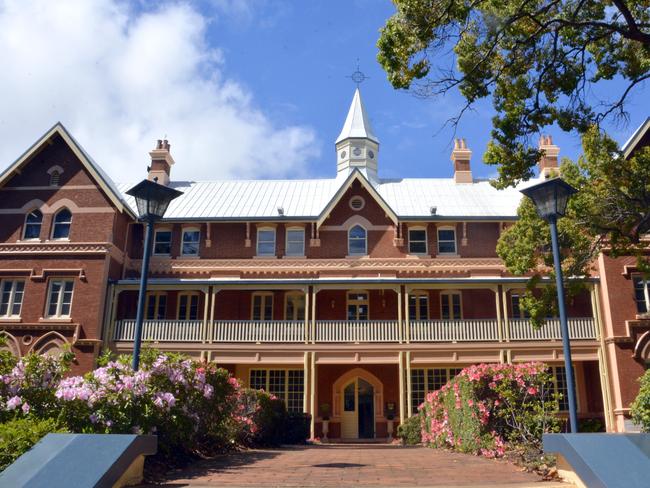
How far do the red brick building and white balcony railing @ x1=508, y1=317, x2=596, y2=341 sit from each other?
0.06m

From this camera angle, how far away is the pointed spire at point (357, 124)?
35.3 metres

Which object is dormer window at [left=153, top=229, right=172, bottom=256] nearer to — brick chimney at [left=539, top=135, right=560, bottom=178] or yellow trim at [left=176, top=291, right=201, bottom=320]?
yellow trim at [left=176, top=291, right=201, bottom=320]

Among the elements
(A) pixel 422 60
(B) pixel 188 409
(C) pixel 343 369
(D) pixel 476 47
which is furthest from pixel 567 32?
(C) pixel 343 369

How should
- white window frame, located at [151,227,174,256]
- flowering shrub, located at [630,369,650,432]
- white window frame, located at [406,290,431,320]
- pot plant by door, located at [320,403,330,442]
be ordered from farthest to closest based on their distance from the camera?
white window frame, located at [151,227,174,256], white window frame, located at [406,290,431,320], pot plant by door, located at [320,403,330,442], flowering shrub, located at [630,369,650,432]

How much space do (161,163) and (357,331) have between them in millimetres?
15150

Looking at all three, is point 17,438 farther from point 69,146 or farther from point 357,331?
point 69,146

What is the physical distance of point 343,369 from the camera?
27.7 m

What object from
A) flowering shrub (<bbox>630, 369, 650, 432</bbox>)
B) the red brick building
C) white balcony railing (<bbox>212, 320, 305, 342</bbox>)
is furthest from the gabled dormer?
flowering shrub (<bbox>630, 369, 650, 432</bbox>)

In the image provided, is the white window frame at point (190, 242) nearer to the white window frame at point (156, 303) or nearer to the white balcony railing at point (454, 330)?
the white window frame at point (156, 303)

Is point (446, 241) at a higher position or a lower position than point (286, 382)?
higher

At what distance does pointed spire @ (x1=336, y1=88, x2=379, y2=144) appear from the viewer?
35312 millimetres

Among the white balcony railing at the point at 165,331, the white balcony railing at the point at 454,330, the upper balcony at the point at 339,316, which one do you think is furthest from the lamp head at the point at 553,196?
the white balcony railing at the point at 165,331

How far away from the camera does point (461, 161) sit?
3297 cm

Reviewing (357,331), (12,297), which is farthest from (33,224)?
(357,331)
